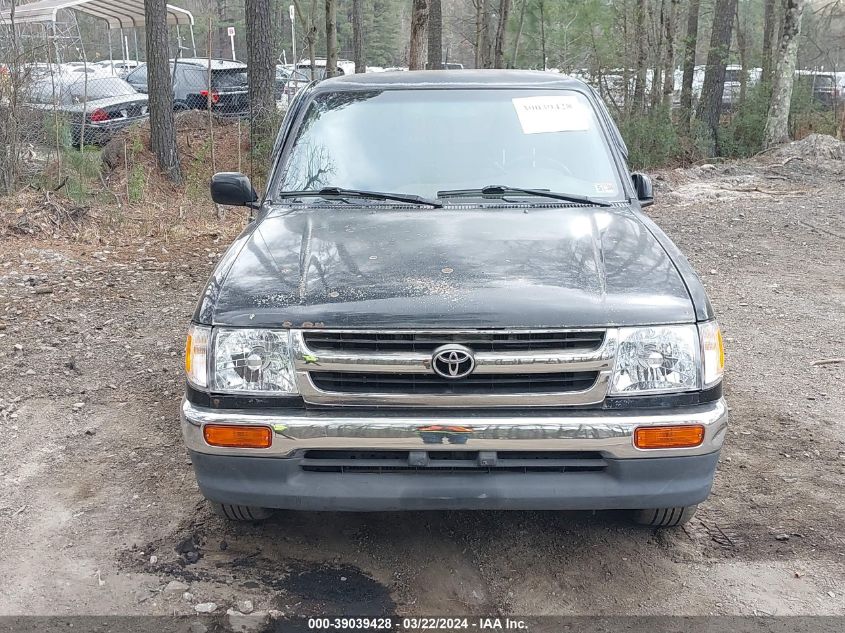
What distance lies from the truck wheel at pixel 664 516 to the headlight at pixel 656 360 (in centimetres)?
70

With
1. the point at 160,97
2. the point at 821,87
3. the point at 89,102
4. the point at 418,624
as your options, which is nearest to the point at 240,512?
the point at 418,624

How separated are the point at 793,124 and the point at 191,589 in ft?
62.0

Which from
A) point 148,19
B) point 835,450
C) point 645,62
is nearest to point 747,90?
point 645,62

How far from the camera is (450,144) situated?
14.3ft

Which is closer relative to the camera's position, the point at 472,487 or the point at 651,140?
the point at 472,487

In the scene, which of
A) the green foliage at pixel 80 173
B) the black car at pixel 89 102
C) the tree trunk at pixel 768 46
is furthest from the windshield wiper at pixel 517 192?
the tree trunk at pixel 768 46

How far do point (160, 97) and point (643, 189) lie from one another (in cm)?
1093

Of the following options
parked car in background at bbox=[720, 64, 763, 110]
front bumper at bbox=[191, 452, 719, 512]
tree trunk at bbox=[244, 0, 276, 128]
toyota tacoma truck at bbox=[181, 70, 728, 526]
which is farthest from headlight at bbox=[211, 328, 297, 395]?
parked car in background at bbox=[720, 64, 763, 110]

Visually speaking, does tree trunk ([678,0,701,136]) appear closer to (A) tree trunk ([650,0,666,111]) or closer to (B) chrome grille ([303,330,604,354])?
(A) tree trunk ([650,0,666,111])

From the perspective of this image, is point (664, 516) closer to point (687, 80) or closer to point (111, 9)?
point (687, 80)

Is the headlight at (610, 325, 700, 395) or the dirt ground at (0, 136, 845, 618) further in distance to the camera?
the dirt ground at (0, 136, 845, 618)

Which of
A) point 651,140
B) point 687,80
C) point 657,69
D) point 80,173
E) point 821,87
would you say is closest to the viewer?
point 80,173

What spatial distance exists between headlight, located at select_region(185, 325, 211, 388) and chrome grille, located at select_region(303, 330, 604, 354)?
39 centimetres

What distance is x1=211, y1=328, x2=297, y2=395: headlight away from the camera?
119 inches
